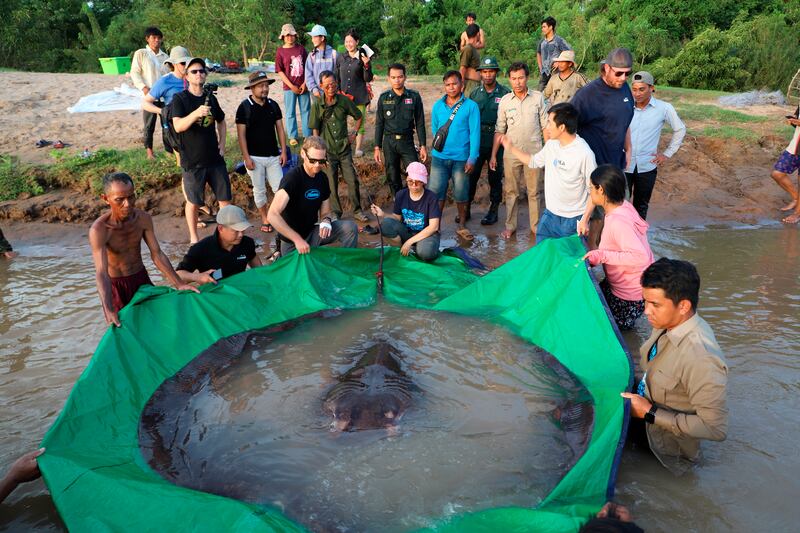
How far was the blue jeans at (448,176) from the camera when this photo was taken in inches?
299

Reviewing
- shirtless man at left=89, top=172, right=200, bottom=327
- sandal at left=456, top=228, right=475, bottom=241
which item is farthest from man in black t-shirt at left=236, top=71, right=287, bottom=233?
shirtless man at left=89, top=172, right=200, bottom=327

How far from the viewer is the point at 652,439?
346 cm

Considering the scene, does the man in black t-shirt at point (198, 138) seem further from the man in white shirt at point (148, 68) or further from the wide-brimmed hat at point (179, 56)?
the man in white shirt at point (148, 68)

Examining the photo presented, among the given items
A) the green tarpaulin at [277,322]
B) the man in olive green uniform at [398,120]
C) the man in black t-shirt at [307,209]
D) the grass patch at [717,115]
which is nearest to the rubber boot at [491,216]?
the man in olive green uniform at [398,120]

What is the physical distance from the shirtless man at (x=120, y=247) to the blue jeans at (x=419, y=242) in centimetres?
251

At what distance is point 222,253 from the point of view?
17.8 ft

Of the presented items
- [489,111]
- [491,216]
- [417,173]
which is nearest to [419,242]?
[417,173]

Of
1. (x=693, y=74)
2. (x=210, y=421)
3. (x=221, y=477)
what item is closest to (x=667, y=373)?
(x=221, y=477)

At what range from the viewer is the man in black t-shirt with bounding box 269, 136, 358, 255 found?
5812mm

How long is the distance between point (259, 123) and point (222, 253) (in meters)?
2.35

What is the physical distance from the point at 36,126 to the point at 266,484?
30.5 ft

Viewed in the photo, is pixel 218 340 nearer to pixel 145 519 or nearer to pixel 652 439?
pixel 145 519

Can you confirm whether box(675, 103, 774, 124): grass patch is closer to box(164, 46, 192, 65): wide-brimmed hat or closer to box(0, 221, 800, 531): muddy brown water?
box(0, 221, 800, 531): muddy brown water

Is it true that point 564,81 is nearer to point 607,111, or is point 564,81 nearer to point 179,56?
point 607,111
